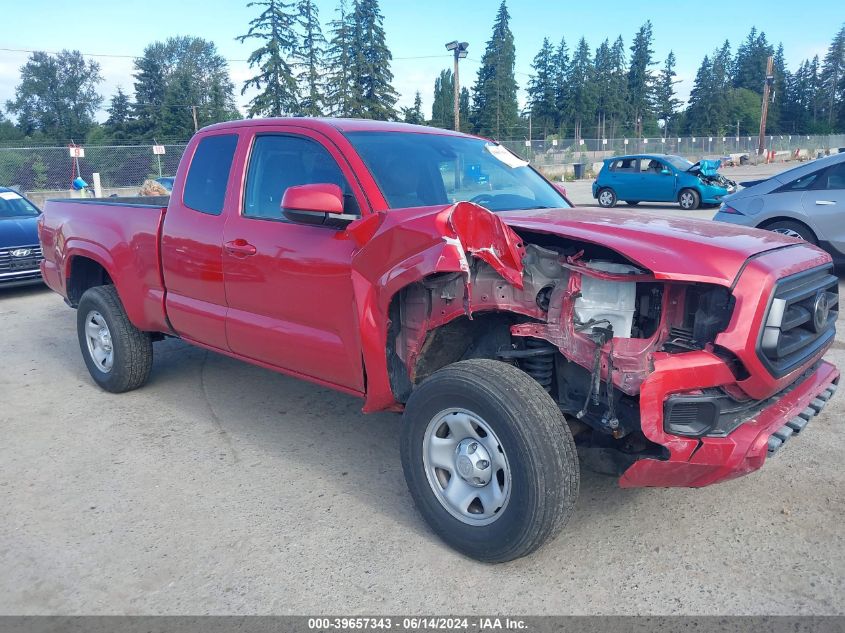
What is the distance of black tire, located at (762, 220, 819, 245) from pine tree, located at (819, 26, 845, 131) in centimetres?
11394

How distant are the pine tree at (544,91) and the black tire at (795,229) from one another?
78.2 m

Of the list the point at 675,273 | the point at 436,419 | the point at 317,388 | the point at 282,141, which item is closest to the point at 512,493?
the point at 436,419

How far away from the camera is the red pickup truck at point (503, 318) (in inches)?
109

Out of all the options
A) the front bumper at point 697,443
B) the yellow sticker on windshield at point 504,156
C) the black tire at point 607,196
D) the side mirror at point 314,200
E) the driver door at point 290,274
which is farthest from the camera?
the black tire at point 607,196

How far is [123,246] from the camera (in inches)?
199

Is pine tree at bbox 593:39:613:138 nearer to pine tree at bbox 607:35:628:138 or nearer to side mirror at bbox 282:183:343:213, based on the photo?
pine tree at bbox 607:35:628:138

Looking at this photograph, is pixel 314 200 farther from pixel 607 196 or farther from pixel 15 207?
pixel 607 196

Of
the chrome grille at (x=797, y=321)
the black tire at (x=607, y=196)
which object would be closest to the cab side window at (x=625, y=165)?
the black tire at (x=607, y=196)

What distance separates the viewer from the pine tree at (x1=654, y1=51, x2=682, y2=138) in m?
94.0

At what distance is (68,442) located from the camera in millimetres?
4527

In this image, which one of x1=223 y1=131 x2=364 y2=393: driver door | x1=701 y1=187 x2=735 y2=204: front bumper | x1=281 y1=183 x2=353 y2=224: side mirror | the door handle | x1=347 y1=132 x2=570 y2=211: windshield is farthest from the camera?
x1=701 y1=187 x2=735 y2=204: front bumper

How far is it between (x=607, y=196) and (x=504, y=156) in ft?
58.4

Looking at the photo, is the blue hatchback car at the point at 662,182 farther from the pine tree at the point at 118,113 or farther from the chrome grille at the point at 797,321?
the pine tree at the point at 118,113

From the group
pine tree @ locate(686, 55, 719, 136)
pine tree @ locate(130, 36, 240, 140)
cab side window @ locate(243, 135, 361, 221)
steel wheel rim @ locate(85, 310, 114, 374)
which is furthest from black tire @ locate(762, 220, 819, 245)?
pine tree @ locate(686, 55, 719, 136)
